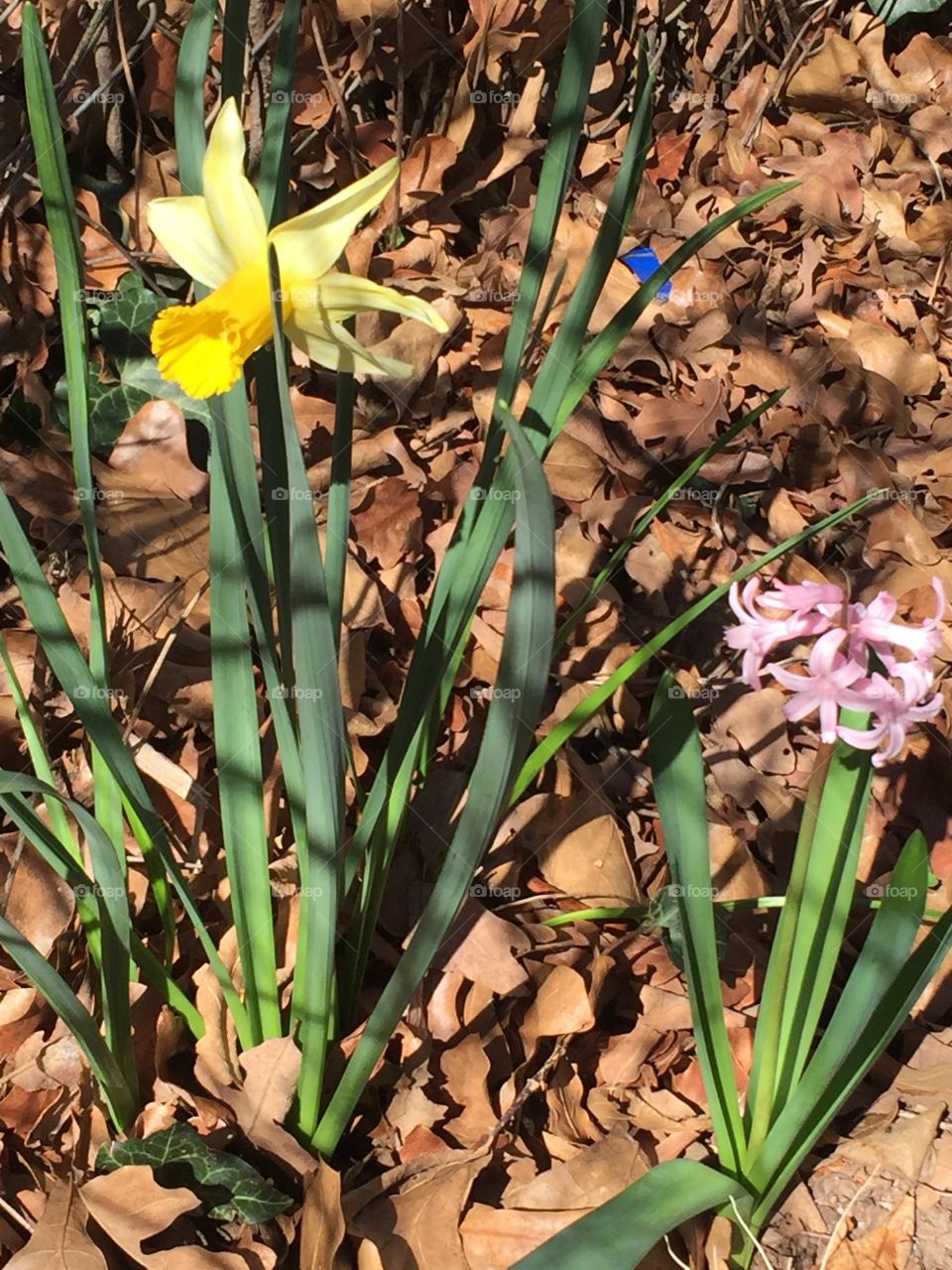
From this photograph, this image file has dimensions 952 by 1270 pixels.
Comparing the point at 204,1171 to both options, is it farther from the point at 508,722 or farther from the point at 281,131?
the point at 281,131

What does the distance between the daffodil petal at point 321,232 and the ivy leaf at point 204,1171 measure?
2.76 ft

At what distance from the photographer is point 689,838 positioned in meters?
1.10

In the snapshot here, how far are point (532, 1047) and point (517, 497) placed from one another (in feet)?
2.73

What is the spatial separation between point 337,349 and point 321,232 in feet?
0.28

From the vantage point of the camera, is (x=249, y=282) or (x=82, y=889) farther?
(x=82, y=889)

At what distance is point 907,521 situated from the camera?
2055 mm

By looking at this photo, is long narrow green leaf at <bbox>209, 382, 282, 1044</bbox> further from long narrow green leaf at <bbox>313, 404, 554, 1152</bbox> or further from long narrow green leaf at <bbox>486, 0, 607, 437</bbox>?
long narrow green leaf at <bbox>486, 0, 607, 437</bbox>

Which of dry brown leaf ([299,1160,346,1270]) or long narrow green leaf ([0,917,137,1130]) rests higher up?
long narrow green leaf ([0,917,137,1130])

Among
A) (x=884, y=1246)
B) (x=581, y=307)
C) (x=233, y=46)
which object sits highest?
(x=233, y=46)

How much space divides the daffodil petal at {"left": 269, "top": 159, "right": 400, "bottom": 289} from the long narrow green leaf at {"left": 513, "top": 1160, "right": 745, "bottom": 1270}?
0.79 m

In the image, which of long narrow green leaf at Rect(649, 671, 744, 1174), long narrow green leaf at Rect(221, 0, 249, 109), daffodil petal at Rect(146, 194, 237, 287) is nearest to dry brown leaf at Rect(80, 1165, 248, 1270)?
long narrow green leaf at Rect(649, 671, 744, 1174)

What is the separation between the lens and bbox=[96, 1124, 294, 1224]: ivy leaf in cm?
113

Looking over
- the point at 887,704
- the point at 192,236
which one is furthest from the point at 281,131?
the point at 887,704

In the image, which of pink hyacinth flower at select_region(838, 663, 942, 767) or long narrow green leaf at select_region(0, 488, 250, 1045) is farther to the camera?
long narrow green leaf at select_region(0, 488, 250, 1045)
